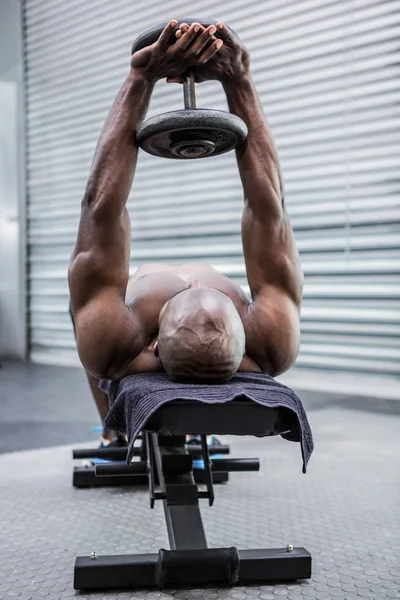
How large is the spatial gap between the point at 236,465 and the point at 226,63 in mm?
1193

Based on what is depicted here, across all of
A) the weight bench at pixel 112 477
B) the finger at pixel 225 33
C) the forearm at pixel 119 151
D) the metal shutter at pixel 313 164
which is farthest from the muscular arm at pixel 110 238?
the metal shutter at pixel 313 164

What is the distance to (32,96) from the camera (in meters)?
6.40

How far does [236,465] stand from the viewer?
83.7 inches

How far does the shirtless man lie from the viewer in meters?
1.58

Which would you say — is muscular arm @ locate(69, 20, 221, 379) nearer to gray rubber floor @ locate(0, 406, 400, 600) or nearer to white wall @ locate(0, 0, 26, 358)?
gray rubber floor @ locate(0, 406, 400, 600)

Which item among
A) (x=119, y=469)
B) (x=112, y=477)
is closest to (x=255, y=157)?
(x=119, y=469)

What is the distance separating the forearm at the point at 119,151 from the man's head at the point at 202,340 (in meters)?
0.35

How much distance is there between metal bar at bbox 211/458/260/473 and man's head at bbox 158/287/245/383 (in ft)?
2.11

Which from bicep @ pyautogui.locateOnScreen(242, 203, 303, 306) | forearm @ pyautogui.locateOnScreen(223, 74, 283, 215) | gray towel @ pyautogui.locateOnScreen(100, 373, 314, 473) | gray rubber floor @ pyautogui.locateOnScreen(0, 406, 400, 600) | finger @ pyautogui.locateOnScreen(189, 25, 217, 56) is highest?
finger @ pyautogui.locateOnScreen(189, 25, 217, 56)

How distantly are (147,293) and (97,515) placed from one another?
711 millimetres

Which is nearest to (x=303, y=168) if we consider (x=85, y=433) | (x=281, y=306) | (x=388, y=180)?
(x=388, y=180)

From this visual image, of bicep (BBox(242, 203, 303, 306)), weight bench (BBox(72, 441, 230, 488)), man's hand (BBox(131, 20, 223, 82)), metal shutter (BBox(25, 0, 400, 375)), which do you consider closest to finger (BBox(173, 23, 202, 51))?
man's hand (BBox(131, 20, 223, 82))

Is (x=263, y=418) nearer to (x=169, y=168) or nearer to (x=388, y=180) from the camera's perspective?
(x=388, y=180)

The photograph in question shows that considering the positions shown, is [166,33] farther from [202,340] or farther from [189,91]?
[202,340]
